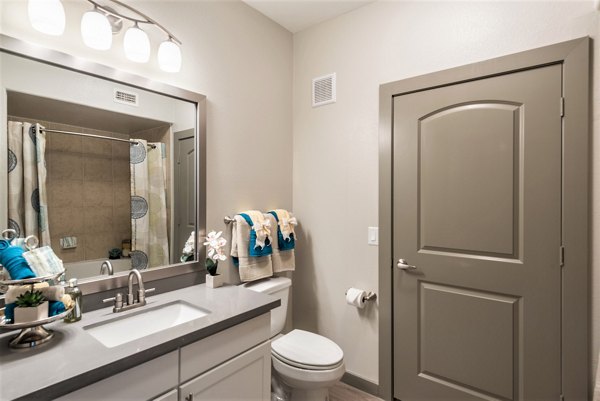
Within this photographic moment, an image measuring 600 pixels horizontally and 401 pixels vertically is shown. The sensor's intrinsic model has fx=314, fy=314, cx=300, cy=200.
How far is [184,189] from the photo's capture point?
69.1 inches

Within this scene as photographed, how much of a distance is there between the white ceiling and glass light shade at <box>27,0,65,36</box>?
1179mm

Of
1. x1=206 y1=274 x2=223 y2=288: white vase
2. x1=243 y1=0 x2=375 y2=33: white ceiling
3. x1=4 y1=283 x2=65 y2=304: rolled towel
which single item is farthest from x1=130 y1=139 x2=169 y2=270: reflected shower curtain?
x1=243 y1=0 x2=375 y2=33: white ceiling

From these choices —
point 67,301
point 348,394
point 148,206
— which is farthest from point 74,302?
point 348,394

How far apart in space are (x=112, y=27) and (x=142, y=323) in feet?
4.43

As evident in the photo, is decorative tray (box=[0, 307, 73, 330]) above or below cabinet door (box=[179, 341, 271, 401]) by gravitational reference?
above

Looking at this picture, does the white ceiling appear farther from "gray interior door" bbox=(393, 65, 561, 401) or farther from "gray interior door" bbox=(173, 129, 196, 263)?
"gray interior door" bbox=(173, 129, 196, 263)

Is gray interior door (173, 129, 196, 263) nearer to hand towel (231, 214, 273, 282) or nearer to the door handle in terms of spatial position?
hand towel (231, 214, 273, 282)

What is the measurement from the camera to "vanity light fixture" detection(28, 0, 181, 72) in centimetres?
119

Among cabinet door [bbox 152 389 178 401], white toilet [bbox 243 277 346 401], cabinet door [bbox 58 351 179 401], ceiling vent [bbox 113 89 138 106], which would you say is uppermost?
ceiling vent [bbox 113 89 138 106]

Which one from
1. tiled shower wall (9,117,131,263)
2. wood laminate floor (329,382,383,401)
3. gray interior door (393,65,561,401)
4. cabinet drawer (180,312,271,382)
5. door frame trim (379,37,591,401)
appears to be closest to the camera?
cabinet drawer (180,312,271,382)

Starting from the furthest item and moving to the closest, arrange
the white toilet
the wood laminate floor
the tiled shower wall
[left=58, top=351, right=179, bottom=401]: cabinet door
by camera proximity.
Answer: the wood laminate floor, the white toilet, the tiled shower wall, [left=58, top=351, right=179, bottom=401]: cabinet door

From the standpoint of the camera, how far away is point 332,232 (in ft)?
7.45

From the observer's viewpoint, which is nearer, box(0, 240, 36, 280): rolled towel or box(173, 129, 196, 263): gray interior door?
box(0, 240, 36, 280): rolled towel

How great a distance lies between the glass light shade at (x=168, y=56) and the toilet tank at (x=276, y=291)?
4.29 ft
